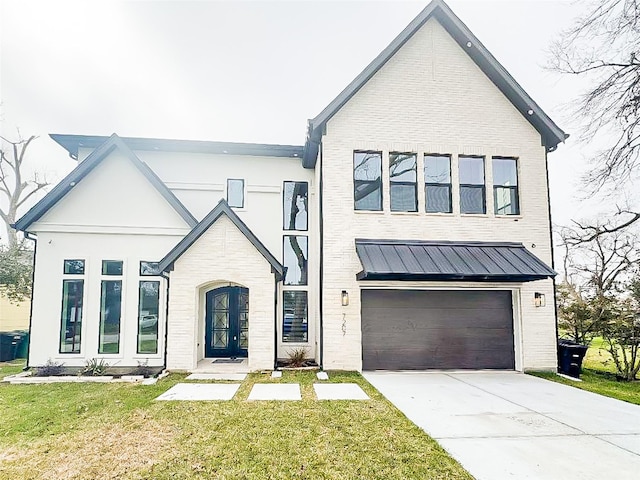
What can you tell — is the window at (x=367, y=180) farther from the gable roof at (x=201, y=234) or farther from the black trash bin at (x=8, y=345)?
the black trash bin at (x=8, y=345)

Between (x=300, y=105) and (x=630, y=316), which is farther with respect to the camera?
(x=300, y=105)

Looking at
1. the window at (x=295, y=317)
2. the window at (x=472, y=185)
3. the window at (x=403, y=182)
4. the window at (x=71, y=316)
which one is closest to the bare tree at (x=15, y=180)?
the window at (x=71, y=316)

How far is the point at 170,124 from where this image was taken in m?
29.0

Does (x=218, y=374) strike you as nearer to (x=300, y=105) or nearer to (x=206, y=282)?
(x=206, y=282)

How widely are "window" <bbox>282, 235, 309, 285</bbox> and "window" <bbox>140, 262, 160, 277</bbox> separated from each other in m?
4.15

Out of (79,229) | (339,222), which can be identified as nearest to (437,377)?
(339,222)

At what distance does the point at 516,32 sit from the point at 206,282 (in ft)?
48.0

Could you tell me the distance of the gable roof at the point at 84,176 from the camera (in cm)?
1158

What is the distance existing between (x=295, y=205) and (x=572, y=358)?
9736 millimetres

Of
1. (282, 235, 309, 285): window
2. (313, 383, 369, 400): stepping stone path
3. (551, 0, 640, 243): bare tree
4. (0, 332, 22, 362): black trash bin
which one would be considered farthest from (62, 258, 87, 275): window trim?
(551, 0, 640, 243): bare tree

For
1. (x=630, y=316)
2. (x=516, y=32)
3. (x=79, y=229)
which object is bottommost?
(x=630, y=316)

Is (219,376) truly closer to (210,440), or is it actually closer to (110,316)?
(110,316)

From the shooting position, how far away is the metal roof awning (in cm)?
1057

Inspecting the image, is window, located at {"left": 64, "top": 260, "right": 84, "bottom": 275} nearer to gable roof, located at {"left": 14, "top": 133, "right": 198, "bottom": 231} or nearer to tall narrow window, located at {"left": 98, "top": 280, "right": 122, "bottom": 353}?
tall narrow window, located at {"left": 98, "top": 280, "right": 122, "bottom": 353}
